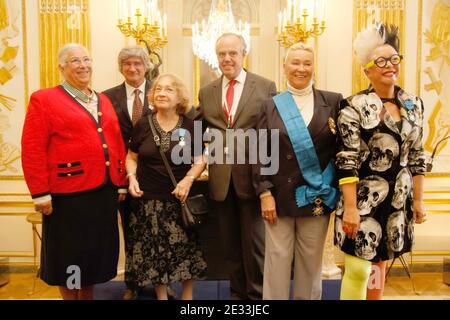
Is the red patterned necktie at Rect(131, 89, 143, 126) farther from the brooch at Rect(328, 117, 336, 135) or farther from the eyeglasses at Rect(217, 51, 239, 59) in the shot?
the brooch at Rect(328, 117, 336, 135)

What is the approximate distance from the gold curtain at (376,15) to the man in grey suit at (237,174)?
156 centimetres

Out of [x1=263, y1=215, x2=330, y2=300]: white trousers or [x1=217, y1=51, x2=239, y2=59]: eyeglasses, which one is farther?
[x1=217, y1=51, x2=239, y2=59]: eyeglasses

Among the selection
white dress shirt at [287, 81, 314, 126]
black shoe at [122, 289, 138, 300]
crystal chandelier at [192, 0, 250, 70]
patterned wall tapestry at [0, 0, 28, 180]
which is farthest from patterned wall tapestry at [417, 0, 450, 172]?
patterned wall tapestry at [0, 0, 28, 180]

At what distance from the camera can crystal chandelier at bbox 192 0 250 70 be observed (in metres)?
3.61

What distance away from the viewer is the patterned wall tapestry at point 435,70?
12.2 feet

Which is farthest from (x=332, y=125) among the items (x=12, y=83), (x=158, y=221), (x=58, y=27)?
(x=12, y=83)

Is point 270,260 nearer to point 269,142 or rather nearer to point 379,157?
point 269,142

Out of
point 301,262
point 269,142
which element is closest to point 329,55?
point 269,142

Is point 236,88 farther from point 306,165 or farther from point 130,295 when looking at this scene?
point 130,295

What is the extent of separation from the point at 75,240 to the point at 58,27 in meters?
2.12

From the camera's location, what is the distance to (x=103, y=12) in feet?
12.0

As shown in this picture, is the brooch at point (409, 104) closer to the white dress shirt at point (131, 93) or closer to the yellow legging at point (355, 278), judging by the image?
the yellow legging at point (355, 278)

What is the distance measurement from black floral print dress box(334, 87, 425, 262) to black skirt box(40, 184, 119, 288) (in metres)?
1.24

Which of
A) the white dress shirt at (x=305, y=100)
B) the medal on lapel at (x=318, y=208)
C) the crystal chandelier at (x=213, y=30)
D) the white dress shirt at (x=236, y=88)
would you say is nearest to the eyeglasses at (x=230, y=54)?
the white dress shirt at (x=236, y=88)
